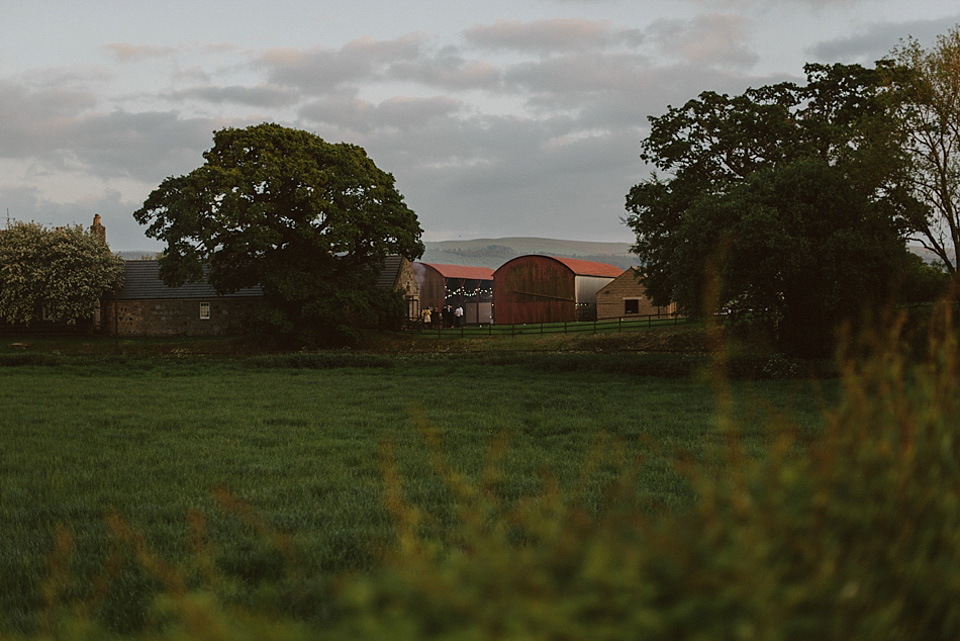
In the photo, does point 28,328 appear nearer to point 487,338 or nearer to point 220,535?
point 487,338

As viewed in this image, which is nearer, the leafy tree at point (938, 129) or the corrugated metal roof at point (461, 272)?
the leafy tree at point (938, 129)

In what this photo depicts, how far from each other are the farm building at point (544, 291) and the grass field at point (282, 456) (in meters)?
45.2

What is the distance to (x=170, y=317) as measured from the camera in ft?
196

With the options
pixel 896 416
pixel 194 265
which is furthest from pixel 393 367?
pixel 896 416

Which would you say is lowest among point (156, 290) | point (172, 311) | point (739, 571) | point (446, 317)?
point (739, 571)

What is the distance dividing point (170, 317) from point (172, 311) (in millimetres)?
485

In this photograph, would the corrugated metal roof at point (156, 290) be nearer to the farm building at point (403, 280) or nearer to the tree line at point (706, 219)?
the tree line at point (706, 219)

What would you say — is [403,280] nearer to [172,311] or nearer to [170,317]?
[172,311]

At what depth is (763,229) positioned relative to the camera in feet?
85.1

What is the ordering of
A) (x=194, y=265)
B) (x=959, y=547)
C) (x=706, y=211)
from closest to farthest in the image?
(x=959, y=547)
(x=706, y=211)
(x=194, y=265)

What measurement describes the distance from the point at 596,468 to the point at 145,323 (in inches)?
2191

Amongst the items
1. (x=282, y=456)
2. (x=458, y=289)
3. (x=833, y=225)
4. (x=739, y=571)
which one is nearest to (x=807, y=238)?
(x=833, y=225)

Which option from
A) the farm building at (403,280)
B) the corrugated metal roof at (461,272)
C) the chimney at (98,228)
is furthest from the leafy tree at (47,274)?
the corrugated metal roof at (461,272)

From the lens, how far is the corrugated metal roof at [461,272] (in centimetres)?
7669
